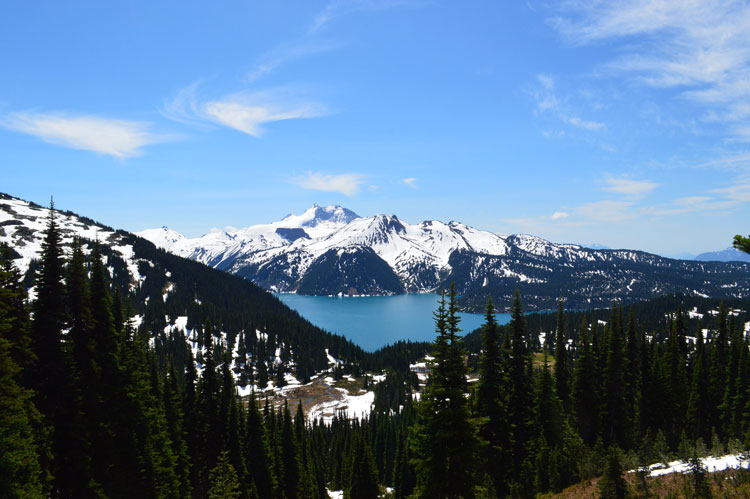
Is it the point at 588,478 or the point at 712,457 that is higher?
the point at 712,457

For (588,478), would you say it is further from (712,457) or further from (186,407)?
(186,407)

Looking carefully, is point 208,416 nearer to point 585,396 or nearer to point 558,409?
point 558,409

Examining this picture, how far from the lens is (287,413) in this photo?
5378 cm

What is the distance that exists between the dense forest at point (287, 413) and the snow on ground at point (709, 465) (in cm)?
109

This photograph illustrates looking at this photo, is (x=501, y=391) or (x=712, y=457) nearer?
(x=712, y=457)

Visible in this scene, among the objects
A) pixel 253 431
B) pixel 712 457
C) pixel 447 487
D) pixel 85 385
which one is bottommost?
pixel 253 431

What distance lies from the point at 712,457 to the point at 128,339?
152ft

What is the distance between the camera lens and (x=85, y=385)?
2684 cm

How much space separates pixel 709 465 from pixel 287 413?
140 ft

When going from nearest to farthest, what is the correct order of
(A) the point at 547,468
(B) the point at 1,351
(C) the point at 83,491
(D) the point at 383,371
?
1. (B) the point at 1,351
2. (C) the point at 83,491
3. (A) the point at 547,468
4. (D) the point at 383,371

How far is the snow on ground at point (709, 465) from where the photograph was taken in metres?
24.4

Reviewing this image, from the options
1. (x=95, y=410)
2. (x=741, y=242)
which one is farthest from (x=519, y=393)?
(x=95, y=410)

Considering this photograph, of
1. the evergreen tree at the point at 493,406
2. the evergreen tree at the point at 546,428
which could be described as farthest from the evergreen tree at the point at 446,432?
the evergreen tree at the point at 546,428

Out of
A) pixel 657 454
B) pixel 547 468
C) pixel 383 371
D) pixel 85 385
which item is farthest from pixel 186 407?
pixel 383 371
